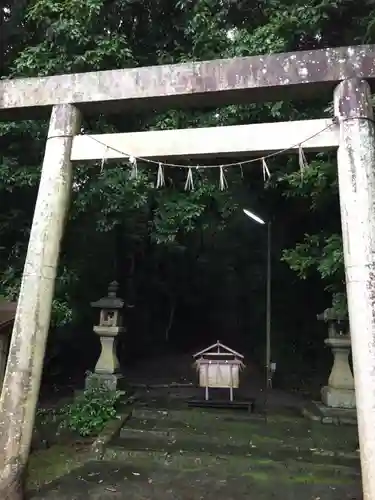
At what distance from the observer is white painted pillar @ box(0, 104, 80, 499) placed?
4680 millimetres

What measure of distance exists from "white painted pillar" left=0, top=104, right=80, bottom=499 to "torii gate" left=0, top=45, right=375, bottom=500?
0.01m

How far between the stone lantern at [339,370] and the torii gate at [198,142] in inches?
162

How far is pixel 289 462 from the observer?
612 centimetres

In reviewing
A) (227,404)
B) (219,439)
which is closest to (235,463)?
(219,439)

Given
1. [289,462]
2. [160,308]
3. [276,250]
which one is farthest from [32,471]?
[160,308]

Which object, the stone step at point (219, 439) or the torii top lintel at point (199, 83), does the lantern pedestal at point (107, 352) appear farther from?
the torii top lintel at point (199, 83)

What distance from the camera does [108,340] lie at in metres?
9.30

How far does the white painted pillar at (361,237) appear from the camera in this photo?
4152 millimetres

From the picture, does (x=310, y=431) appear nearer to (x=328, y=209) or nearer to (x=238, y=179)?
(x=328, y=209)

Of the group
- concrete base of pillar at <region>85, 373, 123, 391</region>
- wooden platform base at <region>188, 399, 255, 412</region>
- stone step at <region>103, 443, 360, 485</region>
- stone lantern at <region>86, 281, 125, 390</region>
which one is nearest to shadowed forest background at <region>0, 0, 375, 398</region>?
stone lantern at <region>86, 281, 125, 390</region>

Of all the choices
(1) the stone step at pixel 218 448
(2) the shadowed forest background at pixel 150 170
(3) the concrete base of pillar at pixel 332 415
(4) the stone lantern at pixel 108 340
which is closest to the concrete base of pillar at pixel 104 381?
(4) the stone lantern at pixel 108 340

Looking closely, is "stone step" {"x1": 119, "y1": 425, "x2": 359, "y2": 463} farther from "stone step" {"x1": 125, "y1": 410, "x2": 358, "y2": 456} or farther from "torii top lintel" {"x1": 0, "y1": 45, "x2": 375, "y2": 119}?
"torii top lintel" {"x1": 0, "y1": 45, "x2": 375, "y2": 119}

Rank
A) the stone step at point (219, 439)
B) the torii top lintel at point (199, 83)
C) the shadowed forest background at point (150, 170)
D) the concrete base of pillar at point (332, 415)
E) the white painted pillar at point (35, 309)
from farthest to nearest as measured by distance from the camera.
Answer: the shadowed forest background at point (150, 170) → the concrete base of pillar at point (332, 415) → the stone step at point (219, 439) → the torii top lintel at point (199, 83) → the white painted pillar at point (35, 309)

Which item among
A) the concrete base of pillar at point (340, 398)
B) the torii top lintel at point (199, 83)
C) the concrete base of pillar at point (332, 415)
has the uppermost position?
the torii top lintel at point (199, 83)
